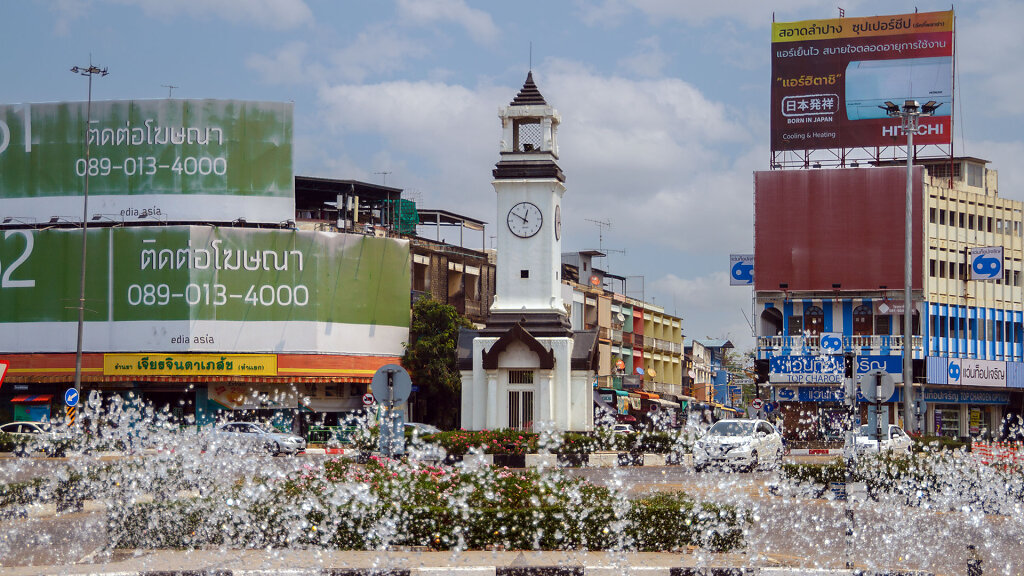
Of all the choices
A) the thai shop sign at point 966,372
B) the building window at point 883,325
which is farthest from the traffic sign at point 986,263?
the building window at point 883,325

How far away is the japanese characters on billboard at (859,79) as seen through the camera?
220 feet

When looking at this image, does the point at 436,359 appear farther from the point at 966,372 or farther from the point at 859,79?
the point at 966,372

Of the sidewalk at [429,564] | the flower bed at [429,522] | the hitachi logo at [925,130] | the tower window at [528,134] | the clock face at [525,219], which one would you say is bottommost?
the sidewalk at [429,564]

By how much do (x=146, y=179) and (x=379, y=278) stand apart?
1227 cm

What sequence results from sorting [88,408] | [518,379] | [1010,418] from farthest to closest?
[1010,418], [88,408], [518,379]

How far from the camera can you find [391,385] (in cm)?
2098

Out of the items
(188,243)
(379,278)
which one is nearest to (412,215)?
(379,278)

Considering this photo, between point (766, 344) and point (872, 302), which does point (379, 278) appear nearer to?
point (766, 344)

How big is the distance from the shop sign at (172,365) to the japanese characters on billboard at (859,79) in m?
31.6

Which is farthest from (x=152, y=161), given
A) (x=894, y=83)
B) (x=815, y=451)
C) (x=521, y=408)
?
(x=894, y=83)

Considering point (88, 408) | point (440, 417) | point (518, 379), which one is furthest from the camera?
point (440, 417)

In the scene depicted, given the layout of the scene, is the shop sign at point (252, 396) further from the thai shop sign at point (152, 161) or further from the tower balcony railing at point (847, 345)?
the tower balcony railing at point (847, 345)

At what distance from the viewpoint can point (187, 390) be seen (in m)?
59.8

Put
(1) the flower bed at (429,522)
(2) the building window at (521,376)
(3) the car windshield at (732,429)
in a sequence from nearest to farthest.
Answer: (1) the flower bed at (429,522)
(3) the car windshield at (732,429)
(2) the building window at (521,376)
